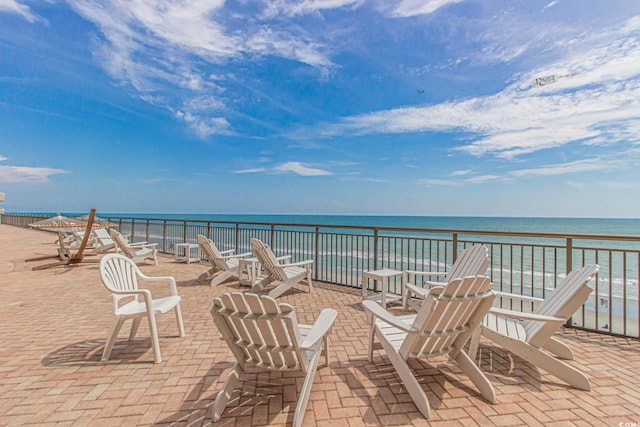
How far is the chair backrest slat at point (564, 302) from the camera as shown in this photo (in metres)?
2.34

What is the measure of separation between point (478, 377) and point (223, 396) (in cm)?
177

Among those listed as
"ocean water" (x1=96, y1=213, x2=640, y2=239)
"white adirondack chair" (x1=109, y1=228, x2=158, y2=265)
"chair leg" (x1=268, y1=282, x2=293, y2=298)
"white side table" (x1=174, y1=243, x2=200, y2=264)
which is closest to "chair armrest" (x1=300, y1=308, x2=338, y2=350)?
"chair leg" (x1=268, y1=282, x2=293, y2=298)

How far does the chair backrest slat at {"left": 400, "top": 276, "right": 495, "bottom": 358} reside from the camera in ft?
6.42

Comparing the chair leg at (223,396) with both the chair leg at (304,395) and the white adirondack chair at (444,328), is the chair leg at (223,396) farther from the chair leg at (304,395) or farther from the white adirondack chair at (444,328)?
the white adirondack chair at (444,328)

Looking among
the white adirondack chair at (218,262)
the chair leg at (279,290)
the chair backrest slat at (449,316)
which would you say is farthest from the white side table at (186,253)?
the chair backrest slat at (449,316)

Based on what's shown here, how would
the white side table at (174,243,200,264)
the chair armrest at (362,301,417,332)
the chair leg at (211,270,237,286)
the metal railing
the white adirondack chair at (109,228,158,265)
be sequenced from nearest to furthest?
the chair armrest at (362,301,417,332) → the metal railing → the chair leg at (211,270,237,286) → the white adirondack chair at (109,228,158,265) → the white side table at (174,243,200,264)

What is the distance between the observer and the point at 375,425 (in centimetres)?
186

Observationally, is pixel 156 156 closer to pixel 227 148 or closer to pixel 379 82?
pixel 227 148

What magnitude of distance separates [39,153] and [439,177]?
38.0 metres

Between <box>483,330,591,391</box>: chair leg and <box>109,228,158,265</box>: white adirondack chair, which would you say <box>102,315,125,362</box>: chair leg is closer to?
<box>483,330,591,391</box>: chair leg

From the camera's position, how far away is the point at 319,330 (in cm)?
218

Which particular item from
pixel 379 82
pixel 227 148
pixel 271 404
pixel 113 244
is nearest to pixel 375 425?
pixel 271 404

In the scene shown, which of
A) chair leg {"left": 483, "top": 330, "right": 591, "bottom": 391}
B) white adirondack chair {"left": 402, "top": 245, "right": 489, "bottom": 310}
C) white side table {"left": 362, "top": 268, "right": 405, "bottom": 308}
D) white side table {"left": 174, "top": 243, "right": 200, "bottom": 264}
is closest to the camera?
chair leg {"left": 483, "top": 330, "right": 591, "bottom": 391}

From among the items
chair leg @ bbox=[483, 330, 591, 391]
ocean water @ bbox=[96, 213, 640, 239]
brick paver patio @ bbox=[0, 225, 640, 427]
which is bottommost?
brick paver patio @ bbox=[0, 225, 640, 427]
